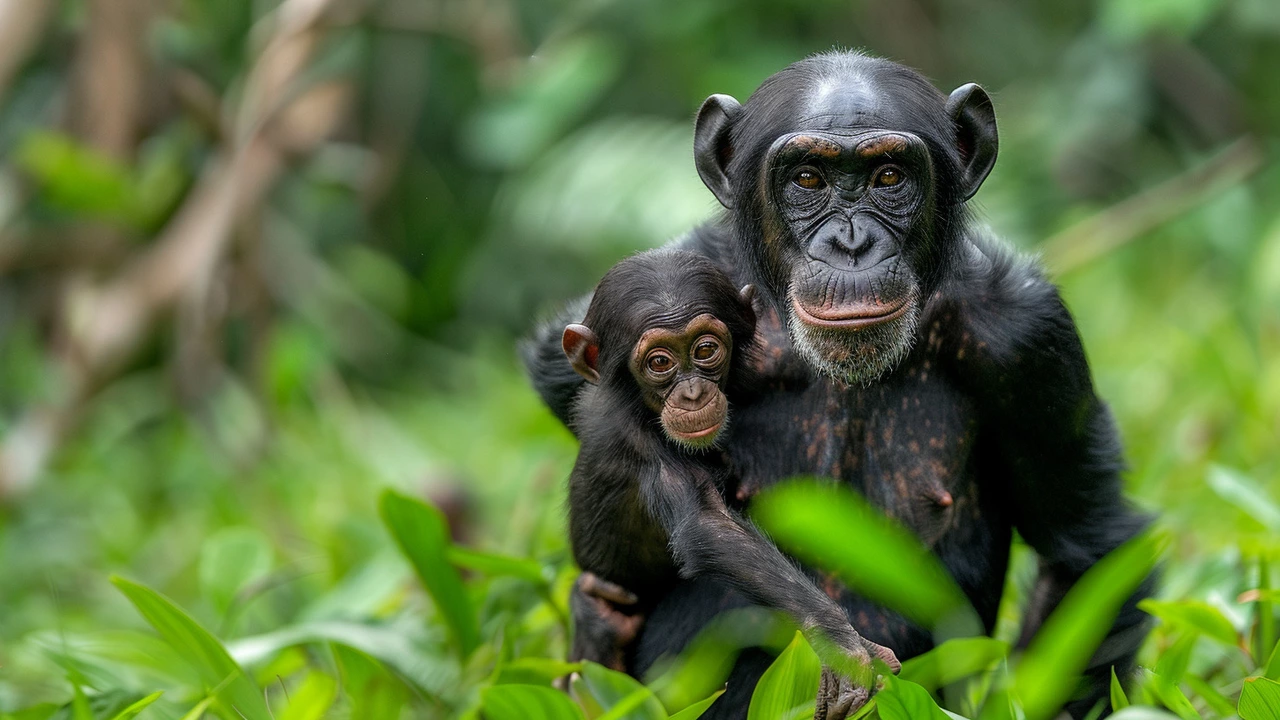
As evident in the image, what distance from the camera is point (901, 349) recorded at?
268 centimetres

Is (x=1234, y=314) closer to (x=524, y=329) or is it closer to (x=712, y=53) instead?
(x=712, y=53)

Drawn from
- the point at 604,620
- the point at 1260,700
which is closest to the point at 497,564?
the point at 604,620

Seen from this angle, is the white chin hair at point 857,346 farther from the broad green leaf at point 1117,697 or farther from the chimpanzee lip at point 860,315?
the broad green leaf at point 1117,697

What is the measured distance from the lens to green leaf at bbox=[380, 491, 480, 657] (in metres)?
3.27

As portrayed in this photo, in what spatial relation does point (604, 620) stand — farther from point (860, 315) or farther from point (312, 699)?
point (860, 315)

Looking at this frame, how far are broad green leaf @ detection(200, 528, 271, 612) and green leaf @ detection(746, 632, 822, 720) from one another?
1.93m

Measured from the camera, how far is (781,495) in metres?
2.66

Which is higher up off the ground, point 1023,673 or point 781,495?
point 781,495

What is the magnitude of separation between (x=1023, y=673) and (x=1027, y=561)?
145 centimetres

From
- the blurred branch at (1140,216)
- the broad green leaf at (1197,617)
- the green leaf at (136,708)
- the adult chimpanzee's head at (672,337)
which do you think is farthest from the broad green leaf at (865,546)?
the blurred branch at (1140,216)

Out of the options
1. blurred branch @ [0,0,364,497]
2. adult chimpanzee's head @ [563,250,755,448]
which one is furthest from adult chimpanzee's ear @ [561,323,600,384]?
blurred branch @ [0,0,364,497]

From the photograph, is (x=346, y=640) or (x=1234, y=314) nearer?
(x=346, y=640)

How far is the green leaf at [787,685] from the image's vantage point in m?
2.46

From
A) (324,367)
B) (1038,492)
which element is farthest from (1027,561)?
(324,367)
